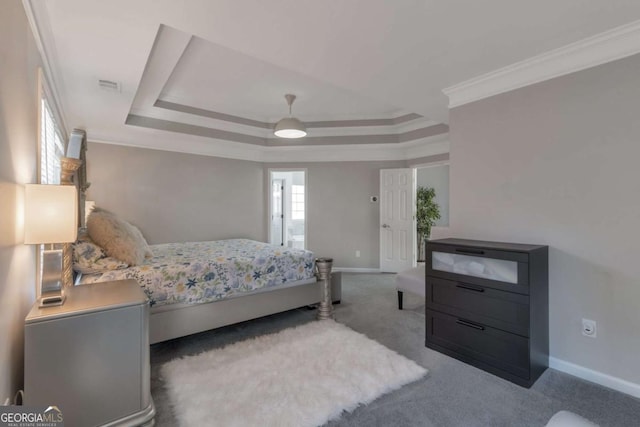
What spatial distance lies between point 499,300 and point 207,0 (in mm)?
2784

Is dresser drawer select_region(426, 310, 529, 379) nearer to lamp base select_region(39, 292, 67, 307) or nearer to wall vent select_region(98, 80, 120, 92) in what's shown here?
lamp base select_region(39, 292, 67, 307)

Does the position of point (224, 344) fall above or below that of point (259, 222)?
below

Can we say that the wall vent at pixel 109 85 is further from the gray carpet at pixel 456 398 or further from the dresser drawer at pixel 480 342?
the dresser drawer at pixel 480 342

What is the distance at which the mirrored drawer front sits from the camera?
2.17 m

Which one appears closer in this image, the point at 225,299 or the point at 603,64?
the point at 603,64

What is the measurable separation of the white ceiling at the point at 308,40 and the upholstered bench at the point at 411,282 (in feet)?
6.37

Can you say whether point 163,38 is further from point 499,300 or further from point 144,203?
point 499,300

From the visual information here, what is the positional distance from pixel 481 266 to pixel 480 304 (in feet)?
0.97

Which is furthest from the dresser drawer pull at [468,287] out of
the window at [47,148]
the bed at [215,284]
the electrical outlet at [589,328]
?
the window at [47,148]

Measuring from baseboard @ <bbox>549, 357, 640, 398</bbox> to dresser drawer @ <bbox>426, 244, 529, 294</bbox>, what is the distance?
74cm

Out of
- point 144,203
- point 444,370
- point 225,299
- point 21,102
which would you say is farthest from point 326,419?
point 144,203

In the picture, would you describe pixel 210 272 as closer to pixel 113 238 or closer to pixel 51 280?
pixel 113 238

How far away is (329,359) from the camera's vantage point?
7.72ft

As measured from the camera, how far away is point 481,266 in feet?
7.59
